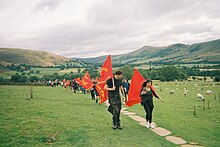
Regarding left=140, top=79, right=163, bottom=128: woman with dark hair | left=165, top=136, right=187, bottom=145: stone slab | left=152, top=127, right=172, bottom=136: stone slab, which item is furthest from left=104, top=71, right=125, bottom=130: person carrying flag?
left=165, top=136, right=187, bottom=145: stone slab

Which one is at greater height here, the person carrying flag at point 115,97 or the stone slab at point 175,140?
the person carrying flag at point 115,97

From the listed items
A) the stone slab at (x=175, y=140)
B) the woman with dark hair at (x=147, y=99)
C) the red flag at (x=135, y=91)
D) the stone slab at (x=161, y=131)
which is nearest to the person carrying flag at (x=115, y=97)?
the woman with dark hair at (x=147, y=99)

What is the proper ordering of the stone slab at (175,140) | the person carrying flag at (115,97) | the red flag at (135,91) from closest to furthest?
the stone slab at (175,140)
the person carrying flag at (115,97)
the red flag at (135,91)

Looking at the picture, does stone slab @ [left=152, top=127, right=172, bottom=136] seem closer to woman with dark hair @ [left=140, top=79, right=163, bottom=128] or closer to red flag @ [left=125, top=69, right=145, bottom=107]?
woman with dark hair @ [left=140, top=79, right=163, bottom=128]

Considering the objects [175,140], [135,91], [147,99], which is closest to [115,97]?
[147,99]

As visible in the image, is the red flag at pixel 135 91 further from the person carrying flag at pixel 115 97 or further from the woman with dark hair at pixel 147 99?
the person carrying flag at pixel 115 97

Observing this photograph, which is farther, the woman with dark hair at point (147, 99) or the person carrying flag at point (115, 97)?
the woman with dark hair at point (147, 99)

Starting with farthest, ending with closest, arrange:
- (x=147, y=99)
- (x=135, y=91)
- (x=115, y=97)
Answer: (x=135, y=91) < (x=147, y=99) < (x=115, y=97)

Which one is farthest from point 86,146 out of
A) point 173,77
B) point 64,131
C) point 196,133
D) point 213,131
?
point 173,77

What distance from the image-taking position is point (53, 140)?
772cm

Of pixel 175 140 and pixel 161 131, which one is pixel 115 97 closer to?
pixel 161 131

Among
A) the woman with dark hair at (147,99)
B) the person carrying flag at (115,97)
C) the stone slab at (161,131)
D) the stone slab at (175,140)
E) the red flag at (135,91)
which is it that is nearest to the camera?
the stone slab at (175,140)

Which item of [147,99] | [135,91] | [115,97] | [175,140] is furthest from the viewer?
[135,91]

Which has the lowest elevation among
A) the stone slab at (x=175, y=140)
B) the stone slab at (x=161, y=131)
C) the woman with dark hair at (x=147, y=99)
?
the stone slab at (x=175, y=140)
